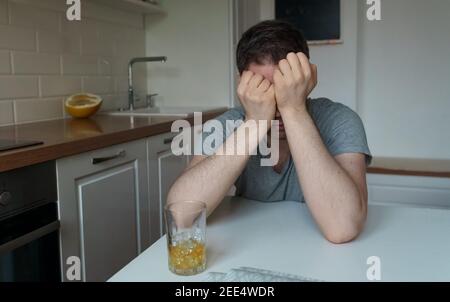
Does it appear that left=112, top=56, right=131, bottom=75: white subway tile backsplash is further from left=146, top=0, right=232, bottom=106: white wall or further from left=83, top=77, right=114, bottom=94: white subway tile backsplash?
left=146, top=0, right=232, bottom=106: white wall

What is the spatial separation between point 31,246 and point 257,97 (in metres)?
0.79

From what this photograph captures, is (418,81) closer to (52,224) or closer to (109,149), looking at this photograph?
(109,149)

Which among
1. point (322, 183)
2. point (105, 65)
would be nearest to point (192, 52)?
point (105, 65)

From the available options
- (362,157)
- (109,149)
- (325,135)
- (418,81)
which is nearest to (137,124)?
(109,149)

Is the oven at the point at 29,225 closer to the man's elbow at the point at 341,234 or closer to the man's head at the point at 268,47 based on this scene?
the man's head at the point at 268,47

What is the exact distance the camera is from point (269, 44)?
1152 millimetres

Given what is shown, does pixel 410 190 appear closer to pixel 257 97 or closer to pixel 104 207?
pixel 104 207

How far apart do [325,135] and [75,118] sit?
1.47 metres

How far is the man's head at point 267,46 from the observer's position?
3.74 feet

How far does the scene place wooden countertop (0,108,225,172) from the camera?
124 centimetres

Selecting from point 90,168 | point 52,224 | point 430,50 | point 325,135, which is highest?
point 430,50

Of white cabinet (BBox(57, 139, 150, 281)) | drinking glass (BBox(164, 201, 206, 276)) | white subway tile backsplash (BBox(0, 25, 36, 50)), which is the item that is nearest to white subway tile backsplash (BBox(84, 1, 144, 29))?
white subway tile backsplash (BBox(0, 25, 36, 50))

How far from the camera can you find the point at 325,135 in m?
1.20

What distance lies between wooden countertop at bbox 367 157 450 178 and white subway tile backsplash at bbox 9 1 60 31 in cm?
197
